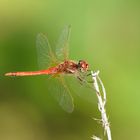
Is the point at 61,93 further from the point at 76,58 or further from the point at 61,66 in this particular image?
the point at 76,58

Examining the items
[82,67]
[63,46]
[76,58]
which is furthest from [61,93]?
[76,58]

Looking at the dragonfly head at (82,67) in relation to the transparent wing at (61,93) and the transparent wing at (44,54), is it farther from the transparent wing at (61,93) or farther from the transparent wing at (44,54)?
the transparent wing at (44,54)

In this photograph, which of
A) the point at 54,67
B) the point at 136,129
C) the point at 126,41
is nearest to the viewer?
the point at 54,67

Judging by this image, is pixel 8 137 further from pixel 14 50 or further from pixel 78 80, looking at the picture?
pixel 78 80

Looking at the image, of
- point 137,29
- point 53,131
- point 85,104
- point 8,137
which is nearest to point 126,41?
point 137,29

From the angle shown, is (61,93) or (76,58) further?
(76,58)

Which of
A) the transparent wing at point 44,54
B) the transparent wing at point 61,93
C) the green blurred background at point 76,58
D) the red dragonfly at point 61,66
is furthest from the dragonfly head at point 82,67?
the green blurred background at point 76,58

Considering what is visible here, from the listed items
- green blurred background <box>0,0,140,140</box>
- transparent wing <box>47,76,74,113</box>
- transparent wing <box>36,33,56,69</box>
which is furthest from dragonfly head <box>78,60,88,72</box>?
green blurred background <box>0,0,140,140</box>
